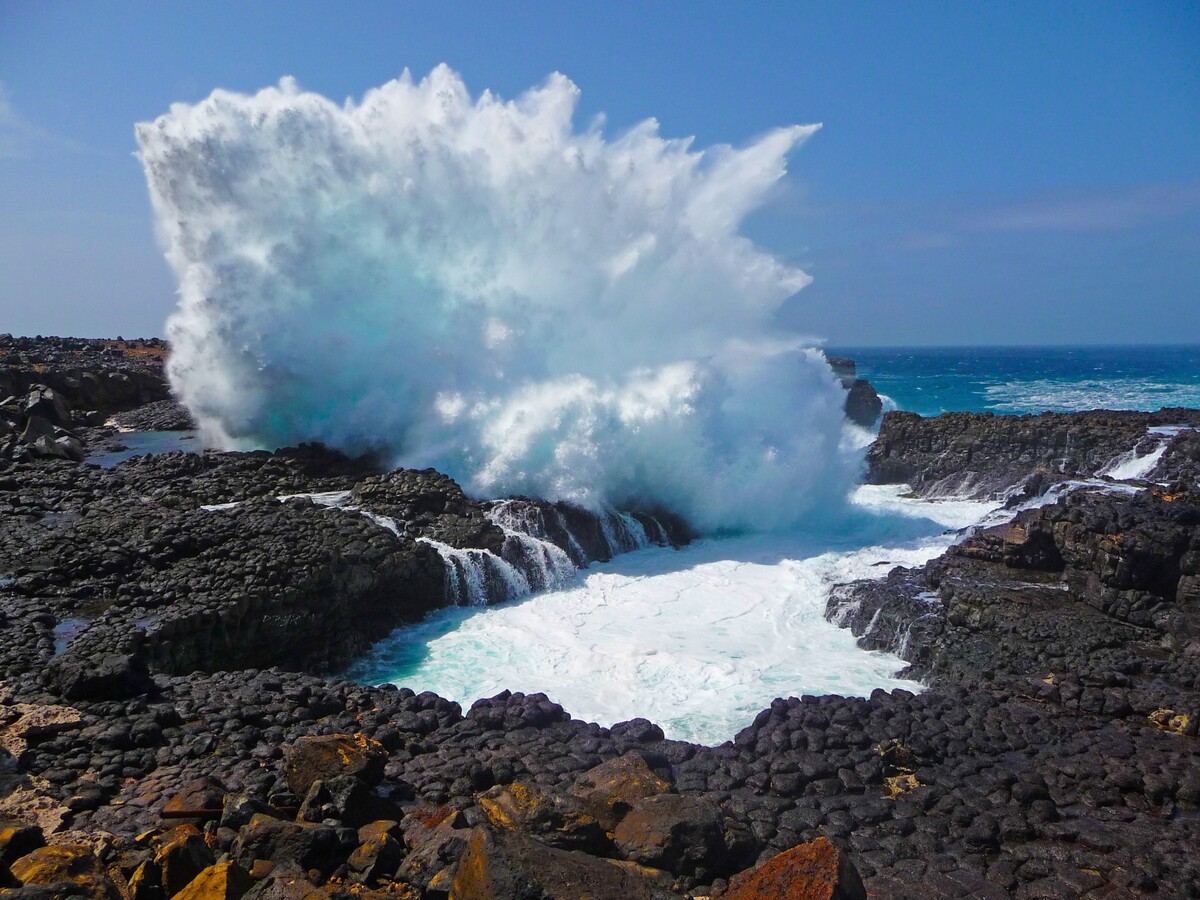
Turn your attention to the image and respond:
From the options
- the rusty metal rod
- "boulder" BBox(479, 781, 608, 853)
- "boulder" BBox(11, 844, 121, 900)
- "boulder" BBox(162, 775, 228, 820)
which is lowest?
"boulder" BBox(479, 781, 608, 853)

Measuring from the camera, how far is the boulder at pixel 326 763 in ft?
24.2

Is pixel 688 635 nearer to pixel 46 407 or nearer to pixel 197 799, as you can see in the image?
pixel 197 799

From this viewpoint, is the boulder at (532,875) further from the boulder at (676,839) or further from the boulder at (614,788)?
the boulder at (614,788)

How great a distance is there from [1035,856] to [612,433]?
15873 mm

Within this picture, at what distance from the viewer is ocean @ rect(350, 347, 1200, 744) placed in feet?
40.9

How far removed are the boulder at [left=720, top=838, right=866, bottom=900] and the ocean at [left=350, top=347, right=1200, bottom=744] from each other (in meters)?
5.04

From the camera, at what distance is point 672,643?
47.7 feet

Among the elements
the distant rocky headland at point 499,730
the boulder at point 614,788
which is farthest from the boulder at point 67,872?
the boulder at point 614,788

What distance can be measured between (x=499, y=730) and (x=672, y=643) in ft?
17.2

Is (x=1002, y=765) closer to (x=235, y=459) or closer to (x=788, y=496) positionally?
(x=788, y=496)

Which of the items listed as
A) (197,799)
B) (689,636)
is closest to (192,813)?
(197,799)

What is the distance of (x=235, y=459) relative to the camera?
829 inches

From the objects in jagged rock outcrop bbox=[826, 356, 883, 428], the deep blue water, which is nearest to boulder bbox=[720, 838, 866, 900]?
jagged rock outcrop bbox=[826, 356, 883, 428]

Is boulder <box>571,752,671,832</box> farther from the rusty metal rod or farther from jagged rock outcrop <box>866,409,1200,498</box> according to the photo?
jagged rock outcrop <box>866,409,1200,498</box>
